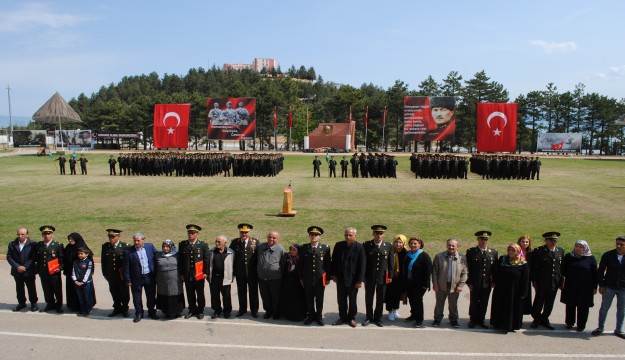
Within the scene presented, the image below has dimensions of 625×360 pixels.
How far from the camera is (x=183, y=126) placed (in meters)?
34.5

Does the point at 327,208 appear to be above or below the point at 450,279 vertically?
below

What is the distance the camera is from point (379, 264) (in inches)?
276

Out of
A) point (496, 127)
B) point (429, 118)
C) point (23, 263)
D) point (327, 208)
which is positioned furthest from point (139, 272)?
point (429, 118)

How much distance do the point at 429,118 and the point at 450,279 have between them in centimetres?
3675

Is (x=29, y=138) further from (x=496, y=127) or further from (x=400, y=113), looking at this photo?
(x=496, y=127)

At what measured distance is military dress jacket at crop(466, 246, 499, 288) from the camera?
22.6ft

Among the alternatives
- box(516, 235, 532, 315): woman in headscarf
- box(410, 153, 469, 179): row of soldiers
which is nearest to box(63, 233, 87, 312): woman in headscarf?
box(516, 235, 532, 315): woman in headscarf

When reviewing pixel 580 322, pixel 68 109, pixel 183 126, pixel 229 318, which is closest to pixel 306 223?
pixel 229 318

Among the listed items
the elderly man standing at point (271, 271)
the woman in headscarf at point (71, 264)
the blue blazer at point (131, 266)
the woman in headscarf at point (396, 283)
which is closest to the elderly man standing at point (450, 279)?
the woman in headscarf at point (396, 283)

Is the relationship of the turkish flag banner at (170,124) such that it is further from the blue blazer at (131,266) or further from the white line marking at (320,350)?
the white line marking at (320,350)

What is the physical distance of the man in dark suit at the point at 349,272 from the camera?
6973mm

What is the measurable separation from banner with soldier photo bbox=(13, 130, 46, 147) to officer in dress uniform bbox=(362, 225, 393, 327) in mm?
74107

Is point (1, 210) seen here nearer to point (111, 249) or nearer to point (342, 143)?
point (111, 249)

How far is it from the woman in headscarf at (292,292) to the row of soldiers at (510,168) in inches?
915
